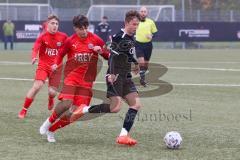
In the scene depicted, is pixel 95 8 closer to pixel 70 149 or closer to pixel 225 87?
pixel 225 87

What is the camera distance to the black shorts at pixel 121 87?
10094 mm

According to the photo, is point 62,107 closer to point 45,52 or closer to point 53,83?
point 45,52

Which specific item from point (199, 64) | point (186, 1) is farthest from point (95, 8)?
point (199, 64)

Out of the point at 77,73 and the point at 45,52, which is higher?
the point at 77,73

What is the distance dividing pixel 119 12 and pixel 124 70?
39339mm

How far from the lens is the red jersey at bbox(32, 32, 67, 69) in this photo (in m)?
13.2

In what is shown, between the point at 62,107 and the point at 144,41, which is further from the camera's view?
the point at 144,41

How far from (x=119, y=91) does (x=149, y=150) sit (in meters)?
1.13

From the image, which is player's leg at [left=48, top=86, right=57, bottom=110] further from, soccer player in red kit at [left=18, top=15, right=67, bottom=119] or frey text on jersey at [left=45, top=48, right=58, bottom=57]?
frey text on jersey at [left=45, top=48, right=58, bottom=57]

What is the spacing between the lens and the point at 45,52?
1350 centimetres

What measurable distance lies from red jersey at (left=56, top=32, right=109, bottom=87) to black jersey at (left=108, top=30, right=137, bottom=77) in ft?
1.39

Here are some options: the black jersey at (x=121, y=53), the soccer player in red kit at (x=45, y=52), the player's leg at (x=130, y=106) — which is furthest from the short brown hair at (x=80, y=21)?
the soccer player in red kit at (x=45, y=52)

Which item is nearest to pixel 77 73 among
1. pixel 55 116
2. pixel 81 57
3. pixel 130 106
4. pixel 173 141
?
pixel 81 57

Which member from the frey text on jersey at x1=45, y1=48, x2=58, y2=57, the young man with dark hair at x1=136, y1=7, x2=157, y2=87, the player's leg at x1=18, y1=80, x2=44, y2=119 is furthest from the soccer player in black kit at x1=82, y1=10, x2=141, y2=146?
the young man with dark hair at x1=136, y1=7, x2=157, y2=87
